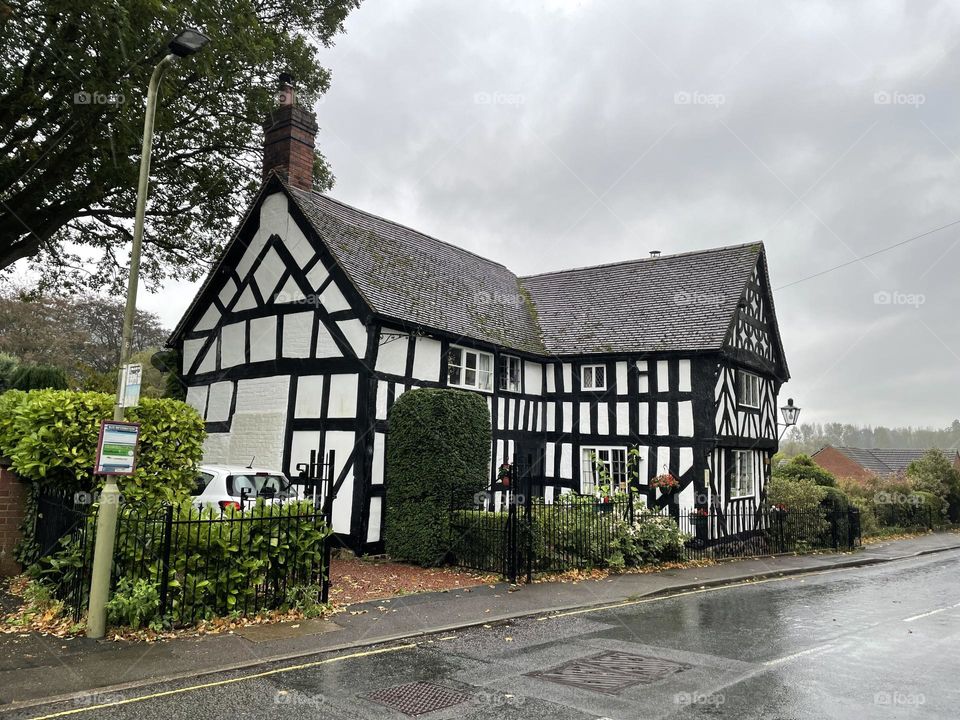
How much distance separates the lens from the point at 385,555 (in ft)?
50.6

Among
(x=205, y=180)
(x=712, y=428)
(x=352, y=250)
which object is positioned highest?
(x=205, y=180)

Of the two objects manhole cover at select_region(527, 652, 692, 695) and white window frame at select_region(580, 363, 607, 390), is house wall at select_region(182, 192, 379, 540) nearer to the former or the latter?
white window frame at select_region(580, 363, 607, 390)

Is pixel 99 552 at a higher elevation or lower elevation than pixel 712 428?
lower

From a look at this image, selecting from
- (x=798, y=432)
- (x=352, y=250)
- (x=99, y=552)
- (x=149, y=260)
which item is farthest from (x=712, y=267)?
(x=798, y=432)

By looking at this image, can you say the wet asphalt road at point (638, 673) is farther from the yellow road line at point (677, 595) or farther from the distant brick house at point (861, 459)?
the distant brick house at point (861, 459)

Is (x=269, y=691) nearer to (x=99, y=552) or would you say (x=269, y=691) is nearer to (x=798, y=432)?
(x=99, y=552)

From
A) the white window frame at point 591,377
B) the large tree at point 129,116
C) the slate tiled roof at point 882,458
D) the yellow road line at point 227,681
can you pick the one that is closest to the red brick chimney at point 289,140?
the large tree at point 129,116

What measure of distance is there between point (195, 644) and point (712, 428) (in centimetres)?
1537

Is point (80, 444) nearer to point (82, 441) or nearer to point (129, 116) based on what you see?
point (82, 441)

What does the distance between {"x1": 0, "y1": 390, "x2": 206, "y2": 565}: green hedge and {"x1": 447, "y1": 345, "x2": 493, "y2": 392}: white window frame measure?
27.5 ft

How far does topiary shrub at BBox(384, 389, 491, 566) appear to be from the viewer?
1409cm

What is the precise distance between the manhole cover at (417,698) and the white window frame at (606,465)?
1441 cm

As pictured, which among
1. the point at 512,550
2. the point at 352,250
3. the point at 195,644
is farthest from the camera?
the point at 352,250

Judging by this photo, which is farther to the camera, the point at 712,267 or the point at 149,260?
the point at 712,267
